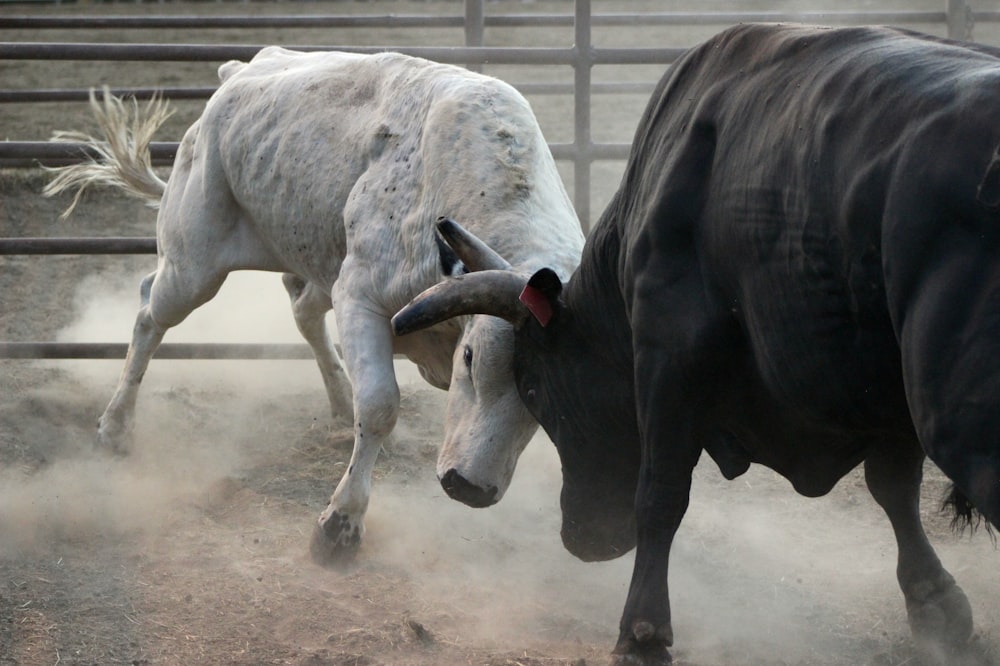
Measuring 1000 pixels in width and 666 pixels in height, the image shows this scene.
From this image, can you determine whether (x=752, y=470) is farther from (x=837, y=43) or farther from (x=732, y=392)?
(x=837, y=43)

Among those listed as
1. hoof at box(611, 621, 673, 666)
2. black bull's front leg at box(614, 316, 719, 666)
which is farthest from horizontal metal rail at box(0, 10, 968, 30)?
hoof at box(611, 621, 673, 666)

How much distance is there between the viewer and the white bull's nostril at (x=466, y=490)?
3945 millimetres

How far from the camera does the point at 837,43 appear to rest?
2875 mm

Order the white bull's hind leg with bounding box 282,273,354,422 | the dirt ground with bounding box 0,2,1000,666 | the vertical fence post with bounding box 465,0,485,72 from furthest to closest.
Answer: the vertical fence post with bounding box 465,0,485,72, the white bull's hind leg with bounding box 282,273,354,422, the dirt ground with bounding box 0,2,1000,666

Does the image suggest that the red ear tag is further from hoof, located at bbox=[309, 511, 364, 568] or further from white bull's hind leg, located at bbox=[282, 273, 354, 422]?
white bull's hind leg, located at bbox=[282, 273, 354, 422]

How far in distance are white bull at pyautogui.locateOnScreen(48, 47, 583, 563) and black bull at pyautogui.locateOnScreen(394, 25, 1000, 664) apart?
0.30 meters

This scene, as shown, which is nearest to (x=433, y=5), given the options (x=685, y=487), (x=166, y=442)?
(x=166, y=442)

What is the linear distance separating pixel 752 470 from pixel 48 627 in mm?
3187

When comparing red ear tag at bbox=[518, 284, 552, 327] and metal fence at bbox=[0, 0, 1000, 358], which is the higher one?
red ear tag at bbox=[518, 284, 552, 327]

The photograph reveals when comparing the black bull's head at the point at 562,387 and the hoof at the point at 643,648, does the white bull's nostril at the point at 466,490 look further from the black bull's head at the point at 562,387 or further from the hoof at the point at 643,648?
the hoof at the point at 643,648

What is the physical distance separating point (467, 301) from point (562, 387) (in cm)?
41

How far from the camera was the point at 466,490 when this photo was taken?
13.0 ft

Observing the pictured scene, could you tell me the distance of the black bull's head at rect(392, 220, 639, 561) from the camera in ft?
12.1

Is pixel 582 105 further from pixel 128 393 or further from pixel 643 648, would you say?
pixel 643 648
